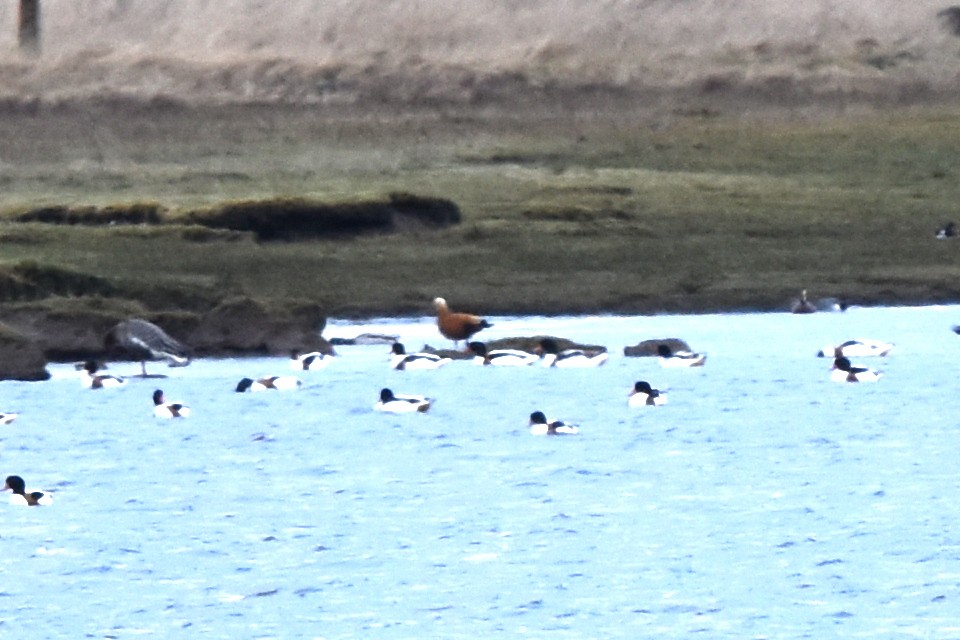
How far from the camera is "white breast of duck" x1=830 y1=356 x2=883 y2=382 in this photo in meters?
31.5

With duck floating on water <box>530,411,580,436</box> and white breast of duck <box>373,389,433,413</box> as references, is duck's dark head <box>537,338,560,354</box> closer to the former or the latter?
white breast of duck <box>373,389,433,413</box>

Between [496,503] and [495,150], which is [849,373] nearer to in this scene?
[496,503]

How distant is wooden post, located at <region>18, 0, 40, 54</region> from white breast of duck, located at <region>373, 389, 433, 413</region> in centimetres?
2860

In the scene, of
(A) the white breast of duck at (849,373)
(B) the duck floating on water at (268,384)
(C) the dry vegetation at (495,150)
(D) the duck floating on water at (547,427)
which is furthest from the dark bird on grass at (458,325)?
(D) the duck floating on water at (547,427)

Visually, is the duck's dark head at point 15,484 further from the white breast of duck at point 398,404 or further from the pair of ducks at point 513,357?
the pair of ducks at point 513,357

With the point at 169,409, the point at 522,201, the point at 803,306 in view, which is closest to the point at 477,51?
the point at 522,201

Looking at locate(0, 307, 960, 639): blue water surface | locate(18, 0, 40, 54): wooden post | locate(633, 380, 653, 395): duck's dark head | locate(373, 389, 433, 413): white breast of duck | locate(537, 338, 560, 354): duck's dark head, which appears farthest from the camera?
locate(18, 0, 40, 54): wooden post

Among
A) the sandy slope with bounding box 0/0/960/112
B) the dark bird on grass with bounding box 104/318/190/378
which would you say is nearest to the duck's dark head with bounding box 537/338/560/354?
the dark bird on grass with bounding box 104/318/190/378

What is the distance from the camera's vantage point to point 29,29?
5619cm

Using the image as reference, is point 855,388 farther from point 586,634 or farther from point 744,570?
point 586,634

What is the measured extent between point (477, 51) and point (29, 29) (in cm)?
944

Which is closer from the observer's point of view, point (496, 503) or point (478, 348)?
point (496, 503)

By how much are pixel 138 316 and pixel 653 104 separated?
26.0 meters

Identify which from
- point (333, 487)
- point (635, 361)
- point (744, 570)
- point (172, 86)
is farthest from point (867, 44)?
point (744, 570)
